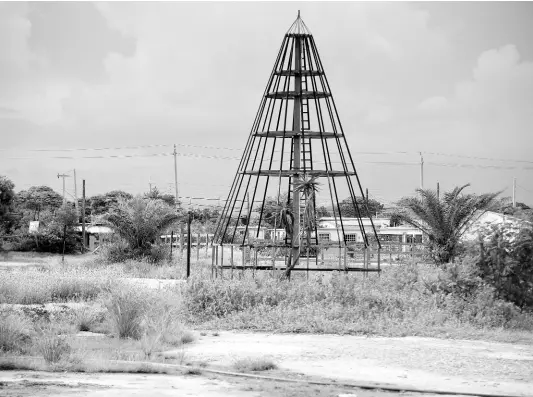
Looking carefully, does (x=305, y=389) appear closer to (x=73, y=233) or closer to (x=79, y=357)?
(x=79, y=357)

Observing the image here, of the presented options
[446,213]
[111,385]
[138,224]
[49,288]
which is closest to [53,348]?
[111,385]

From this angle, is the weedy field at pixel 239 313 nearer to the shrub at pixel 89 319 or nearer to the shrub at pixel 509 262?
the shrub at pixel 89 319

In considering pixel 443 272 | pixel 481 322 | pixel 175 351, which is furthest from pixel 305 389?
pixel 443 272

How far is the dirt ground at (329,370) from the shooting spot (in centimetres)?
1172

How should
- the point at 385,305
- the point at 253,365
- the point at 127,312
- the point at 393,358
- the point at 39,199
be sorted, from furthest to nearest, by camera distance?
the point at 39,199 < the point at 385,305 < the point at 127,312 < the point at 393,358 < the point at 253,365

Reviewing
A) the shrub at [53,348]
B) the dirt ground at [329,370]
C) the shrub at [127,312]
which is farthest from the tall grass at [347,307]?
the shrub at [53,348]

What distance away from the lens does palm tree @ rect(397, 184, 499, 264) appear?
95.3 ft

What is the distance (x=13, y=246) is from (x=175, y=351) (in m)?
42.6

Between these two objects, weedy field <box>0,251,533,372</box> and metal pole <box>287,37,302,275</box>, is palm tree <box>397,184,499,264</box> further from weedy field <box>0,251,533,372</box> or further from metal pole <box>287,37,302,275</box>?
weedy field <box>0,251,533,372</box>

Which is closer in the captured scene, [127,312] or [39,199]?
[127,312]

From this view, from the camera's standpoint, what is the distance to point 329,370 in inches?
521

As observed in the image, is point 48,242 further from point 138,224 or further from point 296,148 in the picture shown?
point 296,148

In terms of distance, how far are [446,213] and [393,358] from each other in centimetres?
1619

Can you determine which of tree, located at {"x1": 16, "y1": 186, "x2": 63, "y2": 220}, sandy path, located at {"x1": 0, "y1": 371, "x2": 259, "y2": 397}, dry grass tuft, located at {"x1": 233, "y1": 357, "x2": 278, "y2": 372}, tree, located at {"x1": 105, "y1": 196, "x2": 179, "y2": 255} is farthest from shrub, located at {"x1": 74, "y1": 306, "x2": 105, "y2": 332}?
tree, located at {"x1": 16, "y1": 186, "x2": 63, "y2": 220}
